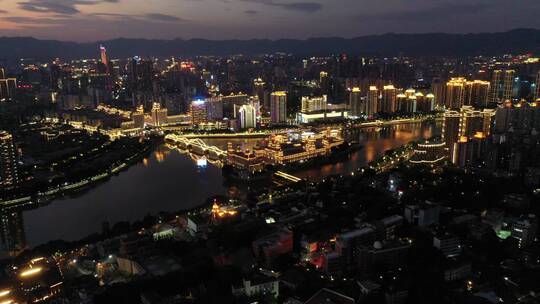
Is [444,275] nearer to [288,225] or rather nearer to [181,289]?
[288,225]

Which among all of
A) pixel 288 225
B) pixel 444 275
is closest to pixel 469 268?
pixel 444 275

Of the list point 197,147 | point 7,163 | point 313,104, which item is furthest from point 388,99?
point 7,163

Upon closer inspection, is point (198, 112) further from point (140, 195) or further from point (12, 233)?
point (12, 233)

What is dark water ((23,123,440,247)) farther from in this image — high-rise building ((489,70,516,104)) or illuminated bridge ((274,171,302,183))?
high-rise building ((489,70,516,104))

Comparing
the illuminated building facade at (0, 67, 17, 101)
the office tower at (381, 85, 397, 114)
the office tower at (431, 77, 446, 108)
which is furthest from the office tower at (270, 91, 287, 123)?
the illuminated building facade at (0, 67, 17, 101)

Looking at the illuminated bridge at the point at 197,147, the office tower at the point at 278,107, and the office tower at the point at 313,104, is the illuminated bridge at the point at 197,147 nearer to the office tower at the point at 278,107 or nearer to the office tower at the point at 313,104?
the office tower at the point at 278,107

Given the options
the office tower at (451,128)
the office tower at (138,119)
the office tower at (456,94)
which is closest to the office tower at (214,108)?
the office tower at (138,119)
